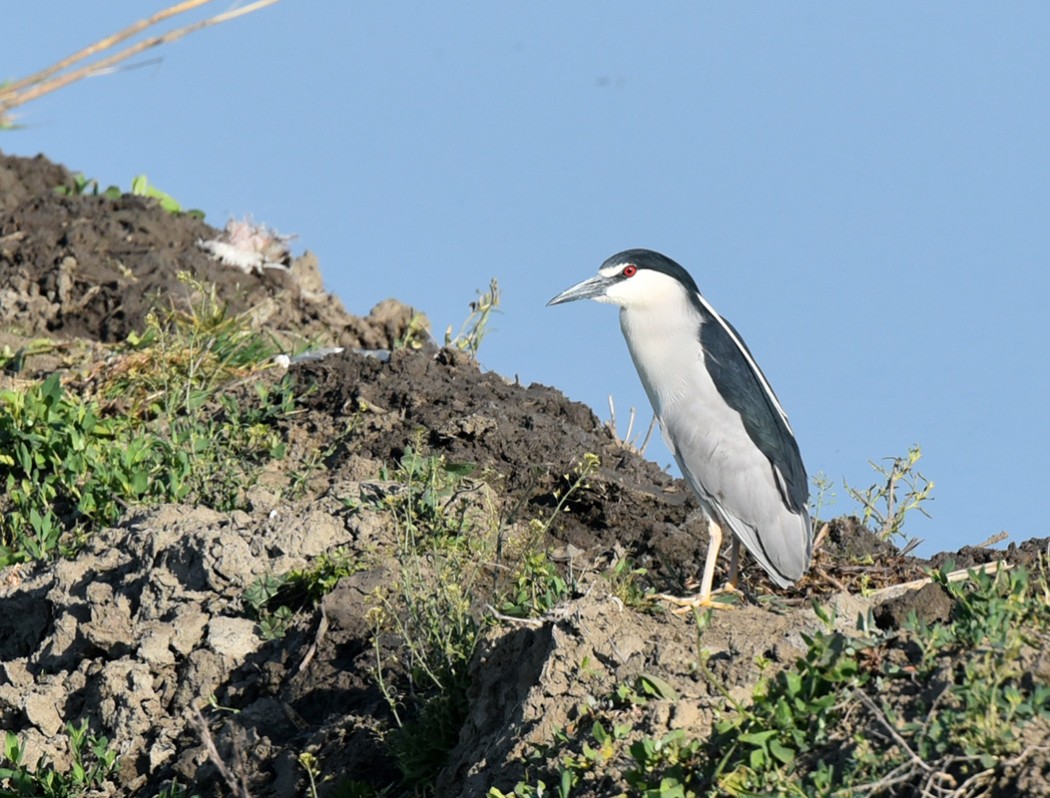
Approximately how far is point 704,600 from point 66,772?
A: 2.56m

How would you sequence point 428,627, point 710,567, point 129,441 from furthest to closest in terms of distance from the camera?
point 129,441 → point 710,567 → point 428,627

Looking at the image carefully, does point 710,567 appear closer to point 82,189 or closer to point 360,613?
point 360,613

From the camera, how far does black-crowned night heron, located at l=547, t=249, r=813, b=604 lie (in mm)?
6573

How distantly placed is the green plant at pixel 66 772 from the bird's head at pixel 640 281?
2931 mm

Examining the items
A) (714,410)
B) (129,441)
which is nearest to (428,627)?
(714,410)

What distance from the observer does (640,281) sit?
7195 millimetres

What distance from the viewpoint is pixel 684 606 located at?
5758 mm

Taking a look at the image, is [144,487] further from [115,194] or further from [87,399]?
[115,194]

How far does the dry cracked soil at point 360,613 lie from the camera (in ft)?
16.1

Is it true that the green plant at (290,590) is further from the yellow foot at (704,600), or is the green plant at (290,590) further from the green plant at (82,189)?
the green plant at (82,189)

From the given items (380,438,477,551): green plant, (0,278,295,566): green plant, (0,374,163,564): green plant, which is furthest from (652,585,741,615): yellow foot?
(0,374,163,564): green plant

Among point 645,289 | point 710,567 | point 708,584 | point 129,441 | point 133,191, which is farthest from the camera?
point 133,191

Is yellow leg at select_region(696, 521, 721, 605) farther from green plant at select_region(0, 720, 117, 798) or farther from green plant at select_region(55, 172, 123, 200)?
green plant at select_region(55, 172, 123, 200)

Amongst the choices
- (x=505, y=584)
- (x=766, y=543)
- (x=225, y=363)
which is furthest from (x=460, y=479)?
(x=225, y=363)
